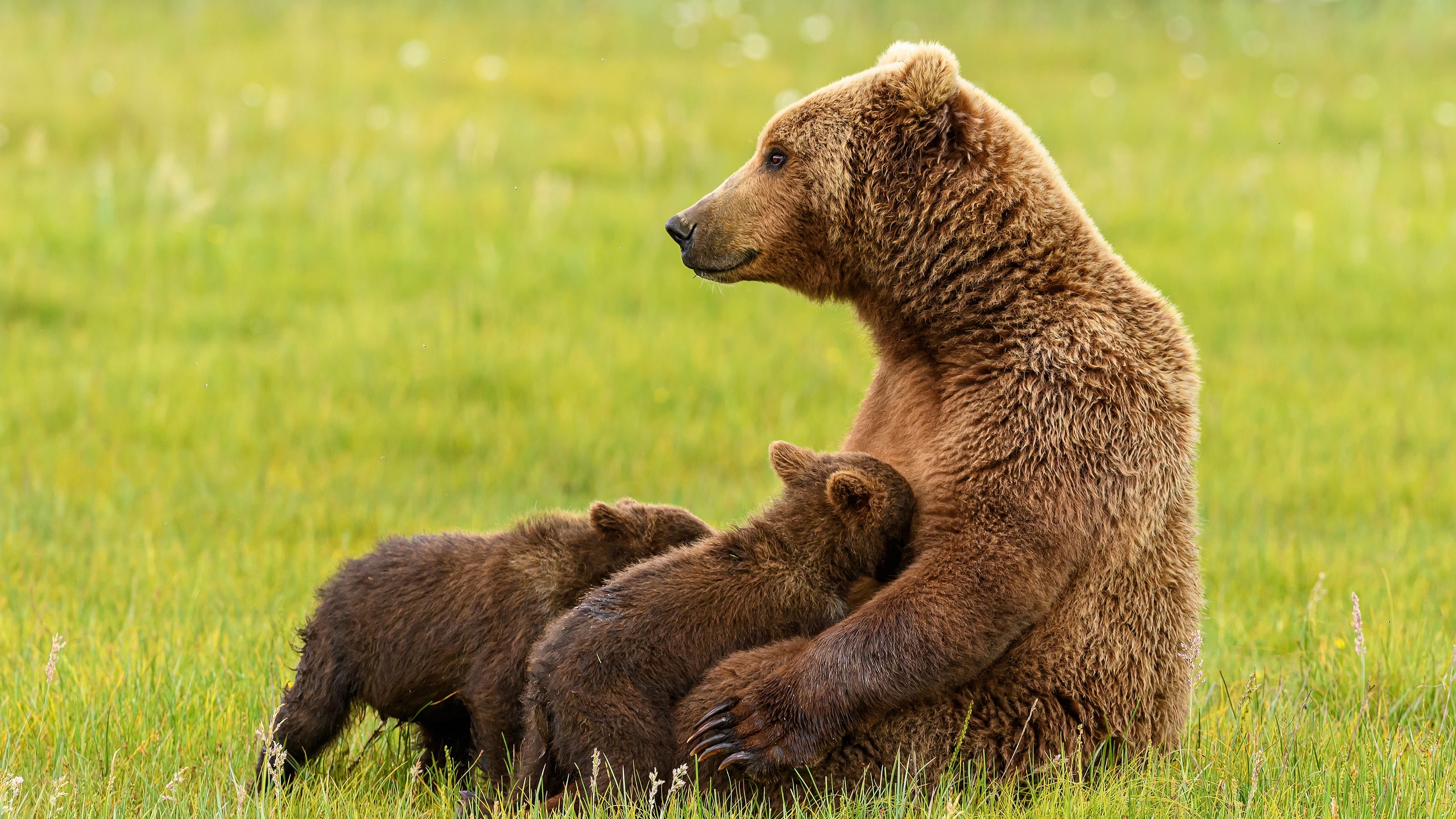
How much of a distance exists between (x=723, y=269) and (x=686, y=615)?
1018 mm

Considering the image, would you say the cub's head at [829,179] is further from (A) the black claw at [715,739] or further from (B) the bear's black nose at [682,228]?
(A) the black claw at [715,739]

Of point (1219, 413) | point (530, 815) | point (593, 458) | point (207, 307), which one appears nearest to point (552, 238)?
point (207, 307)

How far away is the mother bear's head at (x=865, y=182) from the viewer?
4047mm

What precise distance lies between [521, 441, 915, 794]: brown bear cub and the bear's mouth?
23.2 inches

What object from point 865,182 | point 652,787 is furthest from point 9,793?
point 865,182

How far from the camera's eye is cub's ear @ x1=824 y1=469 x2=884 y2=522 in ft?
13.3

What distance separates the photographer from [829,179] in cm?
417

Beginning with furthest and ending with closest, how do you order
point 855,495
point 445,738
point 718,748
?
point 445,738 → point 855,495 → point 718,748

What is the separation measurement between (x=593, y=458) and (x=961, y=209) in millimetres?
4623

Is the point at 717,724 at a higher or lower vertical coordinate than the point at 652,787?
higher

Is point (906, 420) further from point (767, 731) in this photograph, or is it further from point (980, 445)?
point (767, 731)

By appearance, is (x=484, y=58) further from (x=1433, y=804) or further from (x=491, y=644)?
(x=1433, y=804)

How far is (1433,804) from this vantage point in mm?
3861

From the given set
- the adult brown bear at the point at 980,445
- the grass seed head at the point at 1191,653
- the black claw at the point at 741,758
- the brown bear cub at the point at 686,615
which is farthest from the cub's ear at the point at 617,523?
the grass seed head at the point at 1191,653
